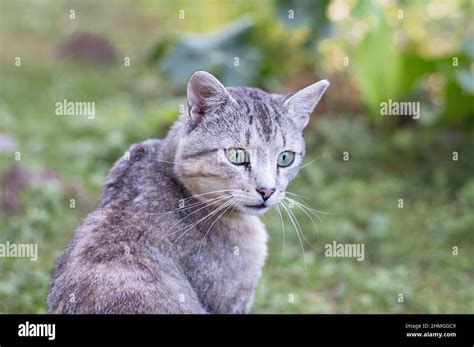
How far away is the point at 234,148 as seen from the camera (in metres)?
3.66

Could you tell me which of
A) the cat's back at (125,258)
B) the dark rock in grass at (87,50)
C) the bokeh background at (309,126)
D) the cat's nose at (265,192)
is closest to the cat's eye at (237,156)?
the cat's nose at (265,192)

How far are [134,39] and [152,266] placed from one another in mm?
6122

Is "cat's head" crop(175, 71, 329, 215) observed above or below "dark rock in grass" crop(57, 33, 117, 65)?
below

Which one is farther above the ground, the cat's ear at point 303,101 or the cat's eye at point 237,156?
the cat's ear at point 303,101

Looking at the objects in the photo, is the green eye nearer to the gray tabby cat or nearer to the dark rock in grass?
the gray tabby cat

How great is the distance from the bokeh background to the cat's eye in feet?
4.99

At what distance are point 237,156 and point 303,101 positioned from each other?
56 centimetres

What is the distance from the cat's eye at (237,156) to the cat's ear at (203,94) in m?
0.26
